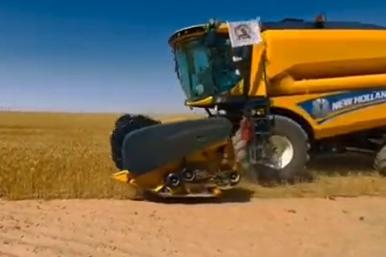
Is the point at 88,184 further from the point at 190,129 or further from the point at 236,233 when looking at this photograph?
the point at 236,233

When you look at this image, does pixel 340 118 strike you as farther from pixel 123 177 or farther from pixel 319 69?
pixel 123 177

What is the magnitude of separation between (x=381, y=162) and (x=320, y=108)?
4.93ft

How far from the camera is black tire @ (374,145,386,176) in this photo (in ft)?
37.2

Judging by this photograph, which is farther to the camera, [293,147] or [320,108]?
[320,108]

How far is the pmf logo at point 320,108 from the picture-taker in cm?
1101

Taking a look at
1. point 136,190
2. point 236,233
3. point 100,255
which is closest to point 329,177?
point 136,190

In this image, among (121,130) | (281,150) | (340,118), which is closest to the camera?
(121,130)

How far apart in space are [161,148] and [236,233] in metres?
1.96

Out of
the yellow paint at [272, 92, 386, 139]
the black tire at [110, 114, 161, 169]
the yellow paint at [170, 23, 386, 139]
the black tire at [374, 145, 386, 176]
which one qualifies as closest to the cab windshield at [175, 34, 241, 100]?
the yellow paint at [170, 23, 386, 139]

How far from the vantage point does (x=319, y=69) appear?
36.9 ft

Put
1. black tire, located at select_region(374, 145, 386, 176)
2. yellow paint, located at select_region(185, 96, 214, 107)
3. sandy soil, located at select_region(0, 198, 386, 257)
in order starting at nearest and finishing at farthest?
sandy soil, located at select_region(0, 198, 386, 257) → yellow paint, located at select_region(185, 96, 214, 107) → black tire, located at select_region(374, 145, 386, 176)

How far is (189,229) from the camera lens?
6.97 metres

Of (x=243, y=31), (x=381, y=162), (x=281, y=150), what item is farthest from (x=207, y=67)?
(x=381, y=162)

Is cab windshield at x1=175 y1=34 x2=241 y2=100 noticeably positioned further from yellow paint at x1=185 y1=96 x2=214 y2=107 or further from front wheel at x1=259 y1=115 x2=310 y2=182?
front wheel at x1=259 y1=115 x2=310 y2=182
